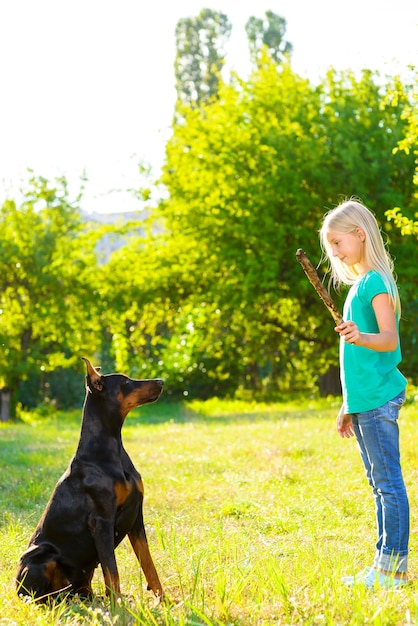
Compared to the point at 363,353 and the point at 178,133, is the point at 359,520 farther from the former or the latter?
the point at 178,133

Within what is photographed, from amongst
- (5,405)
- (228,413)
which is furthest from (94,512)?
(5,405)

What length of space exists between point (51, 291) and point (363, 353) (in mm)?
14764

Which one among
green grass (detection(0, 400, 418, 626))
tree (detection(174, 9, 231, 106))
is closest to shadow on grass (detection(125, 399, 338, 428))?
green grass (detection(0, 400, 418, 626))

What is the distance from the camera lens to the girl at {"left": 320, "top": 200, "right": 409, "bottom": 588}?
13.4ft

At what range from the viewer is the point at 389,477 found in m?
4.11

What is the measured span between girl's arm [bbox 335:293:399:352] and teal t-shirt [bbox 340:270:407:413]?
0.06 meters

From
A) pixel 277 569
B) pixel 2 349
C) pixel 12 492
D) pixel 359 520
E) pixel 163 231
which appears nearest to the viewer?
pixel 277 569

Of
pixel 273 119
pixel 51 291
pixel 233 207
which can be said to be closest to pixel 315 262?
pixel 233 207

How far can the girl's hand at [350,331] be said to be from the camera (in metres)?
3.86

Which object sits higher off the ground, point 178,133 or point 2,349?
point 178,133

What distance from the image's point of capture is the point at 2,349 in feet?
58.4

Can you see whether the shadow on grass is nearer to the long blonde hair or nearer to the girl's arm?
the long blonde hair

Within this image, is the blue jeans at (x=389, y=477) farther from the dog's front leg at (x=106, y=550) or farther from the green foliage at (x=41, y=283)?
the green foliage at (x=41, y=283)

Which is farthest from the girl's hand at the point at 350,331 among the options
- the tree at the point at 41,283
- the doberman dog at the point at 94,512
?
the tree at the point at 41,283
